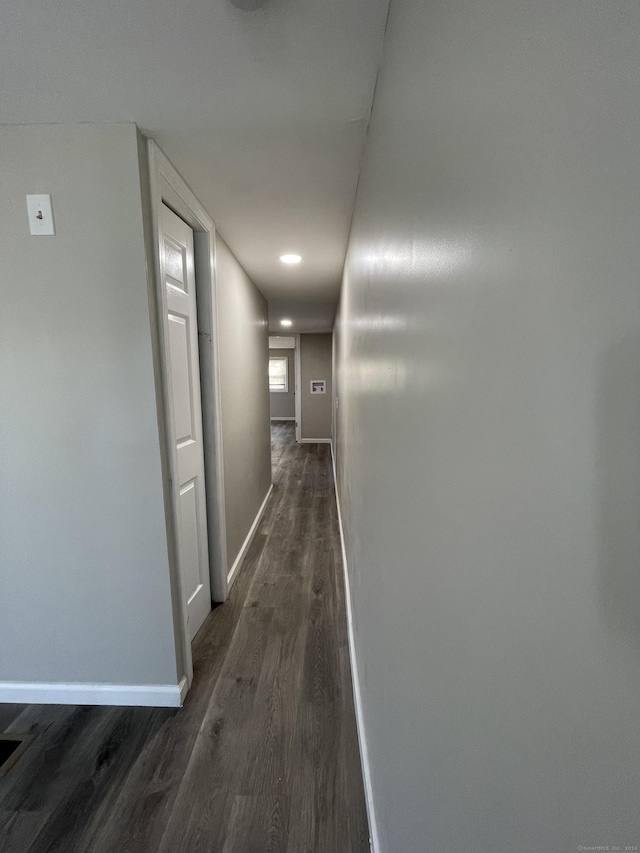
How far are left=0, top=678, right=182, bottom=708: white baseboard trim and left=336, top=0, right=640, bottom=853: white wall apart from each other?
1414 mm

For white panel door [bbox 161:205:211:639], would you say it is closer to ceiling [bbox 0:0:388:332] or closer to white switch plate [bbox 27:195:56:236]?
ceiling [bbox 0:0:388:332]

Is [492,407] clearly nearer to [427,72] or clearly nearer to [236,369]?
[427,72]

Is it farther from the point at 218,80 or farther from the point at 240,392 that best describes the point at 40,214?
the point at 240,392

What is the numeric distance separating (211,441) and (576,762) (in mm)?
2162

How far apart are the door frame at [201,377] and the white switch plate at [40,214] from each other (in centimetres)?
36

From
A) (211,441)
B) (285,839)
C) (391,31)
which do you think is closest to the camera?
(391,31)

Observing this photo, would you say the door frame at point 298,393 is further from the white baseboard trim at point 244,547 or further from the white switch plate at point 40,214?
the white switch plate at point 40,214

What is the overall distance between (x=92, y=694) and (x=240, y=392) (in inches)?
79.5

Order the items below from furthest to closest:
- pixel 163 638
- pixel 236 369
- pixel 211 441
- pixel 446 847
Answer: pixel 236 369, pixel 211 441, pixel 163 638, pixel 446 847

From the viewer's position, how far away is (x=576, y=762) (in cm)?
24

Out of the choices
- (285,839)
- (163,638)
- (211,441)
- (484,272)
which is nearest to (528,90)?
(484,272)

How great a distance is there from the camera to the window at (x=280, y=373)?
1147 centimetres

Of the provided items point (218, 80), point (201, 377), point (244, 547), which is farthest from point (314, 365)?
point (218, 80)

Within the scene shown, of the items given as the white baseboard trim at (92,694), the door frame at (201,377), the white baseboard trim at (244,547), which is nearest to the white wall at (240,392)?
the white baseboard trim at (244,547)
